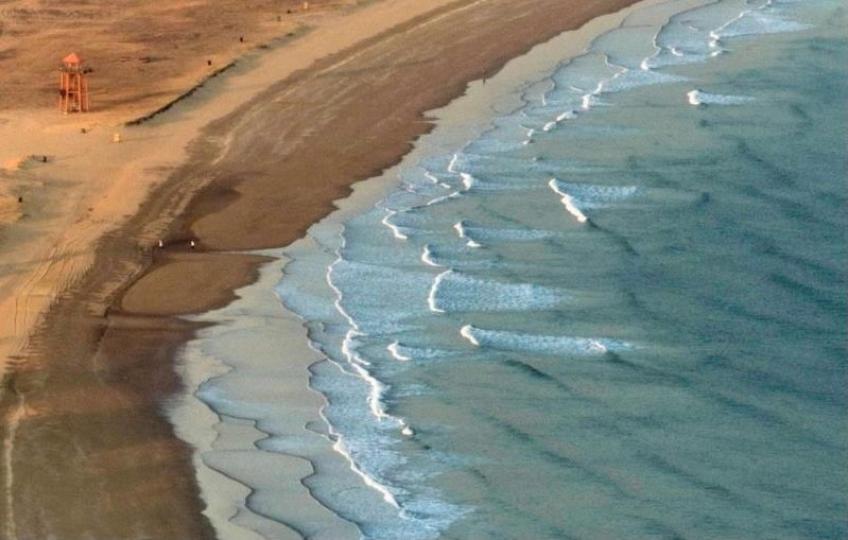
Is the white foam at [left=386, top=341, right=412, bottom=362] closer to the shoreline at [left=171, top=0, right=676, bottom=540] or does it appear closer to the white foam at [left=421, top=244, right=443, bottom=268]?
the shoreline at [left=171, top=0, right=676, bottom=540]

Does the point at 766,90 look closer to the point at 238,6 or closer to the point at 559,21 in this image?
the point at 559,21

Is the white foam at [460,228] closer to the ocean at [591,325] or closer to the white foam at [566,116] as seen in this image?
the ocean at [591,325]

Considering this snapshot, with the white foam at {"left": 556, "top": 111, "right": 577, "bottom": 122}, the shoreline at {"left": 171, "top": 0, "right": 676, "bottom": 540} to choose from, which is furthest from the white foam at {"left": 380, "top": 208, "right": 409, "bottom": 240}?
the white foam at {"left": 556, "top": 111, "right": 577, "bottom": 122}

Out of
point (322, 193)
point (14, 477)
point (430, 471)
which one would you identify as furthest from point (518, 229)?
point (14, 477)

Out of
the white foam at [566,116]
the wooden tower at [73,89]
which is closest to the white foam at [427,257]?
the white foam at [566,116]

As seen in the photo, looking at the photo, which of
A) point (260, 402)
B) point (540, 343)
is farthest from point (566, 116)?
point (260, 402)
